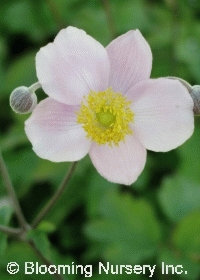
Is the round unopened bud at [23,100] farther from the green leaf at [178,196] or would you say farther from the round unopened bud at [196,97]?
the green leaf at [178,196]

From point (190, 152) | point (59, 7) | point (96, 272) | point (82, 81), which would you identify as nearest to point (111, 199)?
point (96, 272)

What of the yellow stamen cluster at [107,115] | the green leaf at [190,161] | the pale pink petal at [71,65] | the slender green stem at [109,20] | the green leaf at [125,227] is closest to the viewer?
the pale pink petal at [71,65]

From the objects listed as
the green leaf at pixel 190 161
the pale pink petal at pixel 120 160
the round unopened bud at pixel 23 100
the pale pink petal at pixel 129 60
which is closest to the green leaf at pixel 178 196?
the green leaf at pixel 190 161

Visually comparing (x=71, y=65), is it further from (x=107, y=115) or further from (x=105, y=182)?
(x=105, y=182)

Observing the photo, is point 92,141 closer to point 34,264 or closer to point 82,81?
point 82,81

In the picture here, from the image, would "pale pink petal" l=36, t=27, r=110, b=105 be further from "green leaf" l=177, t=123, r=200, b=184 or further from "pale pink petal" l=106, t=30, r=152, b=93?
"green leaf" l=177, t=123, r=200, b=184

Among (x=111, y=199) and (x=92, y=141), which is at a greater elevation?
(x=92, y=141)

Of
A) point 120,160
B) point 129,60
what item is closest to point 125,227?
point 120,160

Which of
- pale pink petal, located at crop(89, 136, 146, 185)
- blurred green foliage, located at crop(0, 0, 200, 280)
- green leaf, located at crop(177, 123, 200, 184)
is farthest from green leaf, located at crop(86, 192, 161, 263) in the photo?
pale pink petal, located at crop(89, 136, 146, 185)
